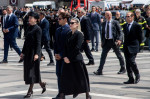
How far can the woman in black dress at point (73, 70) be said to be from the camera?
30.1 feet

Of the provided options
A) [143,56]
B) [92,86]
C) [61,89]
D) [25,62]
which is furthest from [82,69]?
[143,56]

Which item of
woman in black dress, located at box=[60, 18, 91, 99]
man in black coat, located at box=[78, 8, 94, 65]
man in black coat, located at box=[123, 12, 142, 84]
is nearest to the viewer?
woman in black dress, located at box=[60, 18, 91, 99]

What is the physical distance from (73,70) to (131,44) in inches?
118

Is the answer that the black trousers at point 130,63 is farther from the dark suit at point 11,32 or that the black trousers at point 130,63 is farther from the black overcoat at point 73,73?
the dark suit at point 11,32

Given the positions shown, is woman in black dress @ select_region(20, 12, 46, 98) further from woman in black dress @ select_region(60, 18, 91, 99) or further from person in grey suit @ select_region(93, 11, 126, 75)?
person in grey suit @ select_region(93, 11, 126, 75)

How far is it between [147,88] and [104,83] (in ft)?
3.92

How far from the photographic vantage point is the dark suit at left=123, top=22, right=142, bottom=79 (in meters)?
11.8

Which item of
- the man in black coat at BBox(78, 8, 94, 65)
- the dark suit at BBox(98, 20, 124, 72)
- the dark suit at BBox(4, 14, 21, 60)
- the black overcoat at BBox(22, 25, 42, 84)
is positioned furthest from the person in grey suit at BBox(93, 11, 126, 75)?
the dark suit at BBox(4, 14, 21, 60)

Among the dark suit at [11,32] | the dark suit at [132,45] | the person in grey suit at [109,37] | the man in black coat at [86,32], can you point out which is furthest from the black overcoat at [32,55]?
the dark suit at [11,32]

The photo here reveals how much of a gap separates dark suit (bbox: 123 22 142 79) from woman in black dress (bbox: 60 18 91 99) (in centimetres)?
277

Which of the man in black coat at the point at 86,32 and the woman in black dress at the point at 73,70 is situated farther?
the man in black coat at the point at 86,32

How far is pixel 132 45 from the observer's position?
1186 centimetres

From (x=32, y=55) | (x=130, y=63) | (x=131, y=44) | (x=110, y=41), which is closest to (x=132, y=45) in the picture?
(x=131, y=44)

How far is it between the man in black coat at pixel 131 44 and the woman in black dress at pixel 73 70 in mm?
2770
